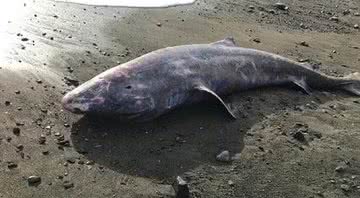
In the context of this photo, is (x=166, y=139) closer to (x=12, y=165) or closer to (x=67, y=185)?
(x=67, y=185)

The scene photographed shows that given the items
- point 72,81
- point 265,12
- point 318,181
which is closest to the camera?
point 318,181

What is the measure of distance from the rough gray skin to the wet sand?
16 centimetres

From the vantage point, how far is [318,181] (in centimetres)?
546

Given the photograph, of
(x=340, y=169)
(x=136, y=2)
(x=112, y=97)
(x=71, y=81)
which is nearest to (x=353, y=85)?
(x=340, y=169)

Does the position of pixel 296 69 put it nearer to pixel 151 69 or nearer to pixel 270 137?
pixel 270 137

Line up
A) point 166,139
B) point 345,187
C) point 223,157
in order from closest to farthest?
point 345,187
point 223,157
point 166,139

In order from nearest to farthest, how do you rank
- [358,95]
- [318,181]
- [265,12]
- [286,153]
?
1. [318,181]
2. [286,153]
3. [358,95]
4. [265,12]

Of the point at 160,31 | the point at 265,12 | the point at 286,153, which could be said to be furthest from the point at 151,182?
the point at 265,12

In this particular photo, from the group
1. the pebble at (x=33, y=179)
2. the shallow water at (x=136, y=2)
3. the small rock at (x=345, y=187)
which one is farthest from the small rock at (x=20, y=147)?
the shallow water at (x=136, y=2)

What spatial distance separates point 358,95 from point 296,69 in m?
0.88

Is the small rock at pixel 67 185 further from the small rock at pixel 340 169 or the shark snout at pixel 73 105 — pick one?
the small rock at pixel 340 169

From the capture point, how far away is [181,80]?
6352mm

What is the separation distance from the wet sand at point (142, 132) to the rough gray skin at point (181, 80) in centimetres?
16

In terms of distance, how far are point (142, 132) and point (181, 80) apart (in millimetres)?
837
